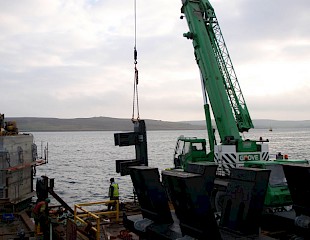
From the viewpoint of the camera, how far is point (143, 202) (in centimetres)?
965

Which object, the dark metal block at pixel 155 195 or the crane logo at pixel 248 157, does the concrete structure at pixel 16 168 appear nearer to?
the crane logo at pixel 248 157

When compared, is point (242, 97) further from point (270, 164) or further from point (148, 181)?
point (148, 181)

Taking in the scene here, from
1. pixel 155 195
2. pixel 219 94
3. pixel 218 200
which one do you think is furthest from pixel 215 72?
pixel 155 195

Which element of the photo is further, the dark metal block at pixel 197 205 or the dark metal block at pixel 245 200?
the dark metal block at pixel 245 200

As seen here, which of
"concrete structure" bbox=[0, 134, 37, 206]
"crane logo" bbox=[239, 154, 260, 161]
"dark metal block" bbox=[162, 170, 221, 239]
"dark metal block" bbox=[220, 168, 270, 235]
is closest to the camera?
"dark metal block" bbox=[162, 170, 221, 239]

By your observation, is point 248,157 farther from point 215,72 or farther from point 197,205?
point 197,205

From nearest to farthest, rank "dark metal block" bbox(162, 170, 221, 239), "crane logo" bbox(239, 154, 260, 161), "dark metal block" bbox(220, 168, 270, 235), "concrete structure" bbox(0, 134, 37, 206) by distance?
"dark metal block" bbox(162, 170, 221, 239), "dark metal block" bbox(220, 168, 270, 235), "crane logo" bbox(239, 154, 260, 161), "concrete structure" bbox(0, 134, 37, 206)

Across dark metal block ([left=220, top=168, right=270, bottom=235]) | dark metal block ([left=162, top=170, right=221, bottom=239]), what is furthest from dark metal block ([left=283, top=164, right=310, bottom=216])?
dark metal block ([left=162, top=170, right=221, bottom=239])

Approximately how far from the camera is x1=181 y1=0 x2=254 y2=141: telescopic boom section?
18062 millimetres

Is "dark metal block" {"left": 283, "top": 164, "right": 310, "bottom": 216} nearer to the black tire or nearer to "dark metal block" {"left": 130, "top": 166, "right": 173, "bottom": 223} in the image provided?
"dark metal block" {"left": 130, "top": 166, "right": 173, "bottom": 223}

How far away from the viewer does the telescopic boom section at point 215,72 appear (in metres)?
18.1

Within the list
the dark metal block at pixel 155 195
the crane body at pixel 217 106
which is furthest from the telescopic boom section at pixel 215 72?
the dark metal block at pixel 155 195

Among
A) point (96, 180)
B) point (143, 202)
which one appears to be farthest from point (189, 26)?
point (96, 180)

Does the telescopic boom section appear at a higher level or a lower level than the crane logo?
higher
